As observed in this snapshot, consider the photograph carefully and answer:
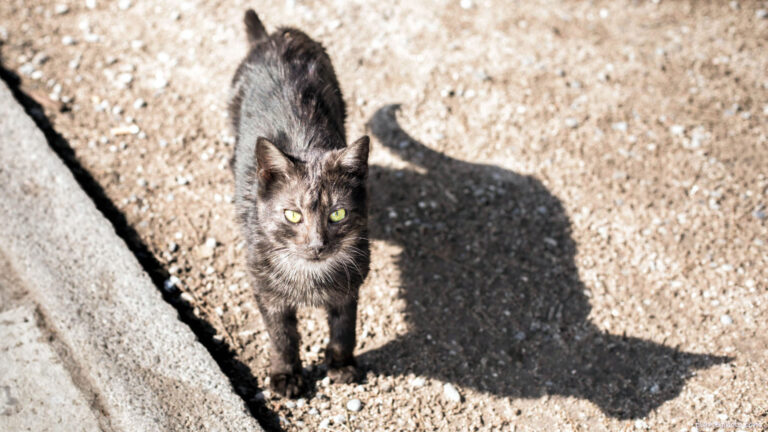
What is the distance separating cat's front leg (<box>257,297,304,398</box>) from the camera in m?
3.39

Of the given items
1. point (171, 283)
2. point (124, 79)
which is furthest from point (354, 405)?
point (124, 79)

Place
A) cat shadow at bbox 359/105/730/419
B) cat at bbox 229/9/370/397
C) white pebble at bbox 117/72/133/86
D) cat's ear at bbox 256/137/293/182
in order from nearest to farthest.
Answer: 1. cat's ear at bbox 256/137/293/182
2. cat at bbox 229/9/370/397
3. cat shadow at bbox 359/105/730/419
4. white pebble at bbox 117/72/133/86

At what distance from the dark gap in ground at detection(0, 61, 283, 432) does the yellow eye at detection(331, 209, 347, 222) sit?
1220mm

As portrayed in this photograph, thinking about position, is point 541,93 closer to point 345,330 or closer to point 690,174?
point 690,174

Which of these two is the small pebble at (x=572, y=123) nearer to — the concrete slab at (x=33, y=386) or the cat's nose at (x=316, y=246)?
the cat's nose at (x=316, y=246)

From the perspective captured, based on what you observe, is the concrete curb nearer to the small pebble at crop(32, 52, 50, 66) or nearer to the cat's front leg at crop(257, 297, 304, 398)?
the cat's front leg at crop(257, 297, 304, 398)

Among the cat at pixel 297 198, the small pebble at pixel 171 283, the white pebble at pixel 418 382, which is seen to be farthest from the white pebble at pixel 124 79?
the white pebble at pixel 418 382

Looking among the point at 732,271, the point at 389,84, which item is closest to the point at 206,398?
the point at 389,84

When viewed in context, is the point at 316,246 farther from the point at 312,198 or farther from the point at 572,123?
the point at 572,123

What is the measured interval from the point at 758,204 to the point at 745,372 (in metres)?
1.57

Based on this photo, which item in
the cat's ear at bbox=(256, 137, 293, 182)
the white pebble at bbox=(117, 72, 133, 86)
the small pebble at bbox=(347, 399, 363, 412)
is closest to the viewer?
the cat's ear at bbox=(256, 137, 293, 182)

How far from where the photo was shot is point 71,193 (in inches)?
164

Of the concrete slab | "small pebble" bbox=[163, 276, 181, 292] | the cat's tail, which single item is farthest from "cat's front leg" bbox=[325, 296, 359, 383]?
the cat's tail

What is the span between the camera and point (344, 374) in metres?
3.60
